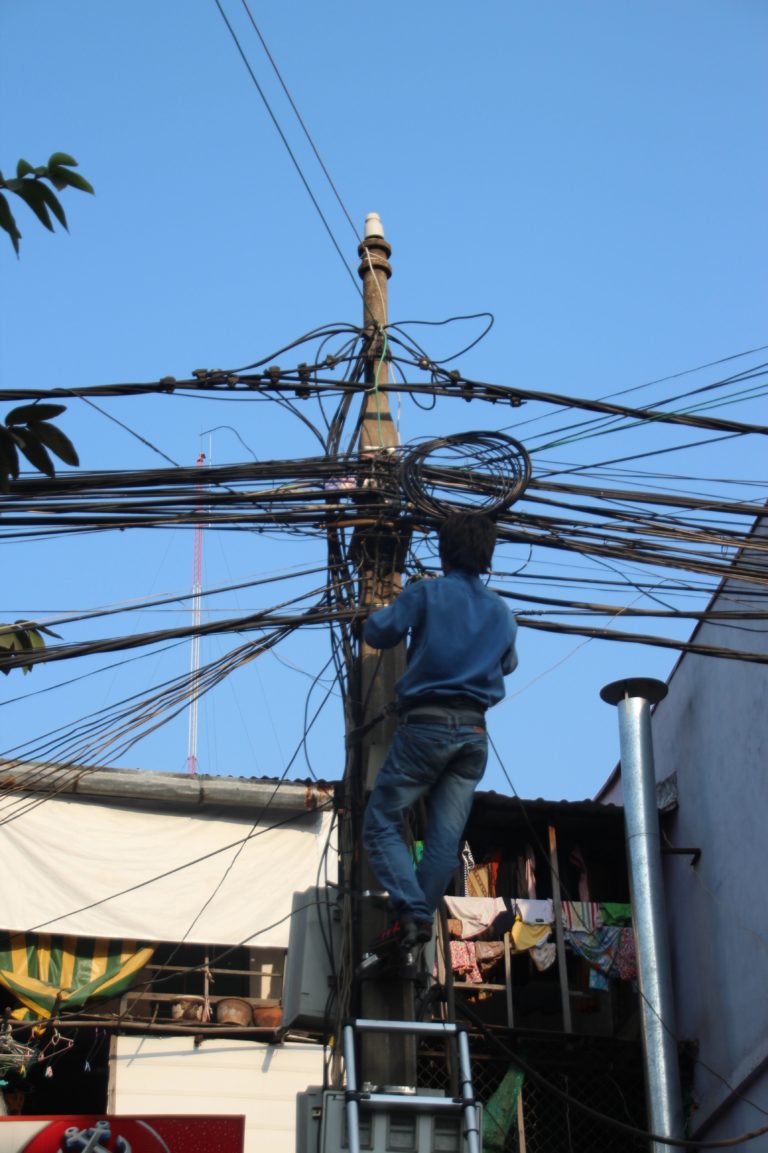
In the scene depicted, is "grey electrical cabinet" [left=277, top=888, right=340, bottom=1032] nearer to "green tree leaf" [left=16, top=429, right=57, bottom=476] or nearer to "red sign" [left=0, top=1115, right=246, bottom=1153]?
"green tree leaf" [left=16, top=429, right=57, bottom=476]

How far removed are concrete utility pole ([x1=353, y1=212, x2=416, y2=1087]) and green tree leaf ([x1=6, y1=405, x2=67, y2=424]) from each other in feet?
8.39

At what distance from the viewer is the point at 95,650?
6992 mm

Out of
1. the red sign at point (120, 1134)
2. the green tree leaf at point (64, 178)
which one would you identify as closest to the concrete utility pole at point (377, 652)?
the green tree leaf at point (64, 178)

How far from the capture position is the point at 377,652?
6.51 m

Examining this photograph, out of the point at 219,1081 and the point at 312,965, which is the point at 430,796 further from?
the point at 219,1081

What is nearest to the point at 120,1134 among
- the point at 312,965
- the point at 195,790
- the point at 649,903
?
the point at 312,965

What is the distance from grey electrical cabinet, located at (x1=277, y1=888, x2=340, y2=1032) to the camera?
599 cm

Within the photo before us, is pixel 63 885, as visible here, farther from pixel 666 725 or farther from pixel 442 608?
pixel 442 608

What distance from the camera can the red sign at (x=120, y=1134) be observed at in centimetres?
846

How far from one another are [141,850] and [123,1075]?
1912 mm

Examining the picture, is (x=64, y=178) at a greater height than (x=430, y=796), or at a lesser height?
greater

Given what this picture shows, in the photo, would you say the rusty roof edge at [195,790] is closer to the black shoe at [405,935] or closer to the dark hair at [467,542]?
the dark hair at [467,542]

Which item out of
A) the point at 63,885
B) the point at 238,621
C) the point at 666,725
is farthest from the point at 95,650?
the point at 666,725

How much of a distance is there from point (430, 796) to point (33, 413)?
2.60 m
